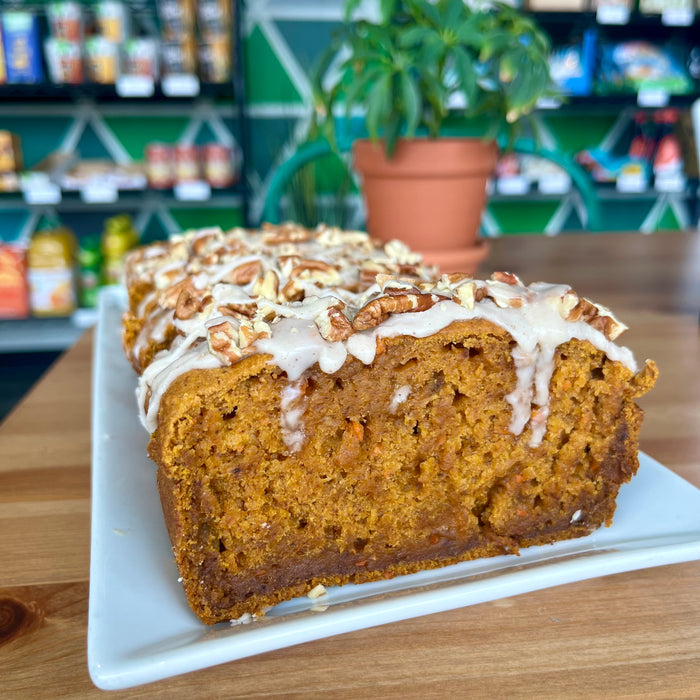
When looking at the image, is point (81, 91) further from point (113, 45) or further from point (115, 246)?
point (115, 246)

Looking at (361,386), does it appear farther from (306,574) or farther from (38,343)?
(38,343)

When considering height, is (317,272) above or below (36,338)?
above

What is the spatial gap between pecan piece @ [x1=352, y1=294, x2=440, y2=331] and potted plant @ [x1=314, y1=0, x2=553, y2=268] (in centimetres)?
62

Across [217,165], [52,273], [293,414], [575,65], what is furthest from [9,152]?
[293,414]

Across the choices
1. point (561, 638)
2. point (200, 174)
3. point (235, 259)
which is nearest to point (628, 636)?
point (561, 638)

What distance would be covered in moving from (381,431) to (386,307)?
12cm

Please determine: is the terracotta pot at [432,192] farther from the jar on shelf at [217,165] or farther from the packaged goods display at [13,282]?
the packaged goods display at [13,282]

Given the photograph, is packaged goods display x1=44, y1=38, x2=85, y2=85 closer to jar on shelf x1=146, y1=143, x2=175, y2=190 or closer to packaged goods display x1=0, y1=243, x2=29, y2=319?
jar on shelf x1=146, y1=143, x2=175, y2=190

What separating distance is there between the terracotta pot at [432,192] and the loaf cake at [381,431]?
1.96 ft

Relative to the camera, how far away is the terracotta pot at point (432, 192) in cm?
122

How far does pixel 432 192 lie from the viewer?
1.26 metres

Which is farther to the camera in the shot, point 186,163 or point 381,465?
point 186,163

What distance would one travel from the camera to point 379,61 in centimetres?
112

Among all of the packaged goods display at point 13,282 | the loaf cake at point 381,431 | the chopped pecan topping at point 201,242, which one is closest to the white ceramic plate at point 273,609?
the loaf cake at point 381,431
